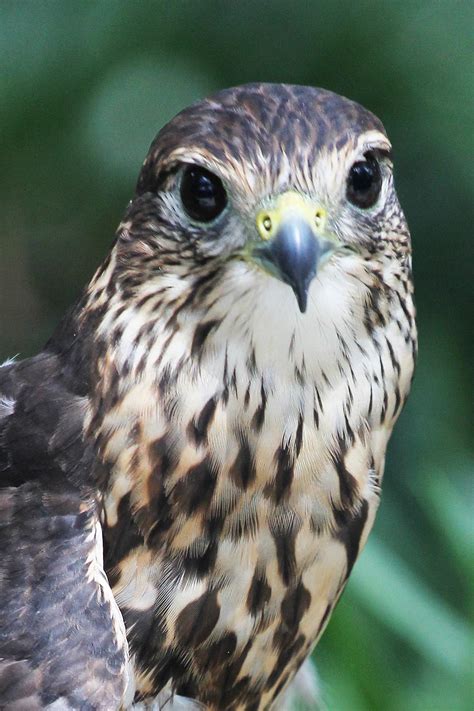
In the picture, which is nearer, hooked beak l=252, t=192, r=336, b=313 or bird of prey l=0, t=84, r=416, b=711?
hooked beak l=252, t=192, r=336, b=313

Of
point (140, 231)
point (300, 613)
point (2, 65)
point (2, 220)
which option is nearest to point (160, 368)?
point (140, 231)

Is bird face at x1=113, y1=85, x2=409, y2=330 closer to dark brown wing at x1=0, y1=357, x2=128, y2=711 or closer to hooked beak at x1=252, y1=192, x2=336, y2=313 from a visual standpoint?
hooked beak at x1=252, y1=192, x2=336, y2=313

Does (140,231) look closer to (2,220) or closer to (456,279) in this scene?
(456,279)

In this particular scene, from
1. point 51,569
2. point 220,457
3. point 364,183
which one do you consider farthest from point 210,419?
point 364,183

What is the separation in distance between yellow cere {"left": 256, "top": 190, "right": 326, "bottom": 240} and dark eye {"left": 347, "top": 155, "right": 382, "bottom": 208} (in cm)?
→ 11

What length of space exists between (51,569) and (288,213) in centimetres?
71

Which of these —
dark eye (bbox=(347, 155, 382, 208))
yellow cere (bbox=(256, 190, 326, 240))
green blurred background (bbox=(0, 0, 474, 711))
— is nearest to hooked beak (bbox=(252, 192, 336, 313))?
yellow cere (bbox=(256, 190, 326, 240))

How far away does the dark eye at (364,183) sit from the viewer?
7.18ft

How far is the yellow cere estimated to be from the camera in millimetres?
2066

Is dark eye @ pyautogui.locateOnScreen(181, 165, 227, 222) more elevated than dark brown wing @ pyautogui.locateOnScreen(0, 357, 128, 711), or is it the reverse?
dark eye @ pyautogui.locateOnScreen(181, 165, 227, 222)

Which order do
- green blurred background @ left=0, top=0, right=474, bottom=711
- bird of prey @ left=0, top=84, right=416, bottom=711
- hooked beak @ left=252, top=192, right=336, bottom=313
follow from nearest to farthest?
hooked beak @ left=252, top=192, right=336, bottom=313 < bird of prey @ left=0, top=84, right=416, bottom=711 < green blurred background @ left=0, top=0, right=474, bottom=711

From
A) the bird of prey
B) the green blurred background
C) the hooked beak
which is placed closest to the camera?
the hooked beak

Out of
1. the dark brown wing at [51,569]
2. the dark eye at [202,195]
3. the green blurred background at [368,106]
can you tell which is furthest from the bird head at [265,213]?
the green blurred background at [368,106]

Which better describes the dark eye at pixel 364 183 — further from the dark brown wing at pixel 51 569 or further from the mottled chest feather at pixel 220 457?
the dark brown wing at pixel 51 569
